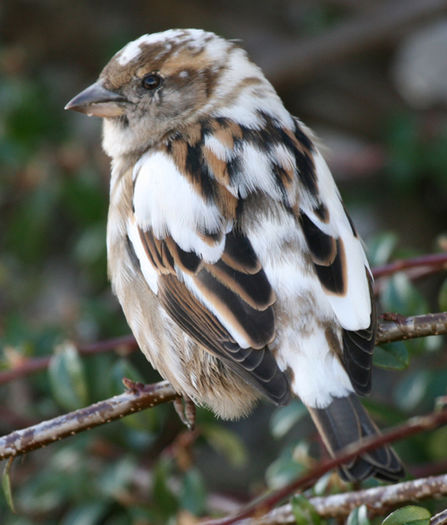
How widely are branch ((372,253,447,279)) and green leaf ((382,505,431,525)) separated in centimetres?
86

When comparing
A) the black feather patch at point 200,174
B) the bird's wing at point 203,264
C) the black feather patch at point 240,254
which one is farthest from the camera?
the black feather patch at point 200,174

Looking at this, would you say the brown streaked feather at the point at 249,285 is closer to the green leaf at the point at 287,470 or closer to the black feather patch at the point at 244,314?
the black feather patch at the point at 244,314

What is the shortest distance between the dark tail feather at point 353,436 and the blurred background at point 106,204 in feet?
2.27

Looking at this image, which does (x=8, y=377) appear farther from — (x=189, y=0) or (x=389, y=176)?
(x=189, y=0)

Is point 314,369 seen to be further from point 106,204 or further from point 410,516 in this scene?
point 106,204

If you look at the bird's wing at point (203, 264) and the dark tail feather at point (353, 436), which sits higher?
the bird's wing at point (203, 264)

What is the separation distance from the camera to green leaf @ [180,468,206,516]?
2992 mm

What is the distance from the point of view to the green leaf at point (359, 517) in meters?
2.12

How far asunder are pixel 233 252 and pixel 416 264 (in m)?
0.60

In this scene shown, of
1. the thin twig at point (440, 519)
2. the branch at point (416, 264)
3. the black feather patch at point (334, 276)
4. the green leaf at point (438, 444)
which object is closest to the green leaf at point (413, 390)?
the green leaf at point (438, 444)

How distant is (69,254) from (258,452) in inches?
67.4

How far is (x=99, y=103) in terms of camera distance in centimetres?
315

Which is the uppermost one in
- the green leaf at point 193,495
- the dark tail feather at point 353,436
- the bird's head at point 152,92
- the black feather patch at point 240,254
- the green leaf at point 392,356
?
the bird's head at point 152,92

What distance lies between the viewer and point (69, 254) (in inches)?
210
